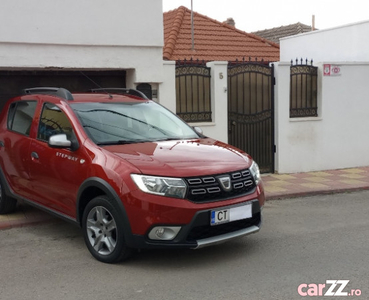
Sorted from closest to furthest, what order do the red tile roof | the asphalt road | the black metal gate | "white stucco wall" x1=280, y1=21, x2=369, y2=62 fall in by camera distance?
1. the asphalt road
2. the black metal gate
3. "white stucco wall" x1=280, y1=21, x2=369, y2=62
4. the red tile roof

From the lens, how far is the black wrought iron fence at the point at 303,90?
1060 centimetres

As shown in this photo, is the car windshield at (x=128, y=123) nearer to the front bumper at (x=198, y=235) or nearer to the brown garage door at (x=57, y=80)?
the front bumper at (x=198, y=235)

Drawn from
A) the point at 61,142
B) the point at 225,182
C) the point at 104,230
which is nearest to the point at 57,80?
the point at 61,142

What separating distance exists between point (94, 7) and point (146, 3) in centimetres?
104

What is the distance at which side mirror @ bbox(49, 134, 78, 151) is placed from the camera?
16.7 feet

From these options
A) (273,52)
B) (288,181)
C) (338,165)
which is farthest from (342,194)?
(273,52)

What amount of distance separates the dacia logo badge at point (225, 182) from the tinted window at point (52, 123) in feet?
6.03

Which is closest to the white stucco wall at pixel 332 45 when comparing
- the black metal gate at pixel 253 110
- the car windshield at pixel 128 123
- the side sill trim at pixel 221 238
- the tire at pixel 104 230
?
the black metal gate at pixel 253 110

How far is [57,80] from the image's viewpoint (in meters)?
9.09

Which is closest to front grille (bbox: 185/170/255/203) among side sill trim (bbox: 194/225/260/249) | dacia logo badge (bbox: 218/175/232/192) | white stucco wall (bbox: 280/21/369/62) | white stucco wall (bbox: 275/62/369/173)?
dacia logo badge (bbox: 218/175/232/192)

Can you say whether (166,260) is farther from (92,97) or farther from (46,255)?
(92,97)

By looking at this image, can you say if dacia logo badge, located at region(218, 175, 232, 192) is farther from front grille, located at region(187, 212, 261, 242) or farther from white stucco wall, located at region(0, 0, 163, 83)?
white stucco wall, located at region(0, 0, 163, 83)

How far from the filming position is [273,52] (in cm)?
→ 1566

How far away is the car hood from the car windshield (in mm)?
246
